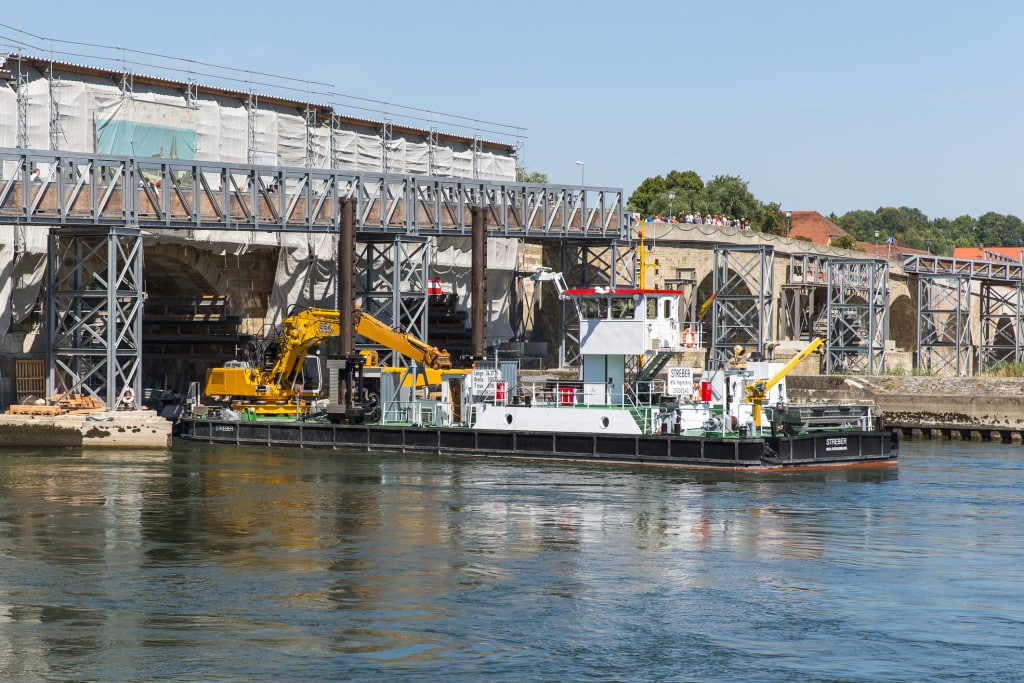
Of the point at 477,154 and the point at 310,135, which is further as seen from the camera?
the point at 477,154

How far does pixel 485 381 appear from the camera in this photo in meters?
51.9

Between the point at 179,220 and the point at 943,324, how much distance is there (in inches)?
1980

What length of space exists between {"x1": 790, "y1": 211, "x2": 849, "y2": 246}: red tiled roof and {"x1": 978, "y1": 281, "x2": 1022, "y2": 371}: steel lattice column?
43.1 meters

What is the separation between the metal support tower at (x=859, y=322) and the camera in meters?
75.6

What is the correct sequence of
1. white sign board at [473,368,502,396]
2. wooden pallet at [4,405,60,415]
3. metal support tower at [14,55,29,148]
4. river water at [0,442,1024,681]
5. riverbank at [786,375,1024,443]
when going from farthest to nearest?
riverbank at [786,375,1024,443], metal support tower at [14,55,29,148], wooden pallet at [4,405,60,415], white sign board at [473,368,502,396], river water at [0,442,1024,681]

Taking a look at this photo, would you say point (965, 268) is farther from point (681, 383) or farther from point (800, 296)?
point (681, 383)

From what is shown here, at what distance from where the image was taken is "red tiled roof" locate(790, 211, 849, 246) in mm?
146125

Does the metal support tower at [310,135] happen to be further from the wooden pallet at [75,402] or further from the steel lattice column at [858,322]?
the steel lattice column at [858,322]

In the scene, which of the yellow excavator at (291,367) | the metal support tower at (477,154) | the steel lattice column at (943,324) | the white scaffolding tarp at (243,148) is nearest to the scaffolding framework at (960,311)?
the steel lattice column at (943,324)

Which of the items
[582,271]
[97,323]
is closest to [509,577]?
[97,323]

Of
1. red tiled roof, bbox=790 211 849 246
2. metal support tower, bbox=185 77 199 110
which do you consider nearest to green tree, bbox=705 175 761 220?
red tiled roof, bbox=790 211 849 246

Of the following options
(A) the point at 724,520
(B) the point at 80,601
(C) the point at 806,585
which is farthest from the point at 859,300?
(B) the point at 80,601

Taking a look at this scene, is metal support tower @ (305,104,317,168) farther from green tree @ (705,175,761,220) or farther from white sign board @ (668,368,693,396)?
green tree @ (705,175,761,220)

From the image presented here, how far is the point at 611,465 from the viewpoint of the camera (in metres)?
46.9
